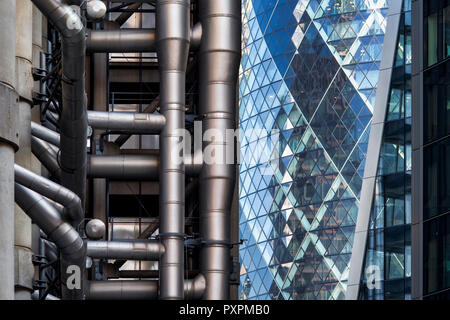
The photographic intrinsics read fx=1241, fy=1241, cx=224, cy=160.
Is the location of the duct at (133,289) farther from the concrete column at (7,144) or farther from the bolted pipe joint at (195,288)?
the concrete column at (7,144)

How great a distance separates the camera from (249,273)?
385ft

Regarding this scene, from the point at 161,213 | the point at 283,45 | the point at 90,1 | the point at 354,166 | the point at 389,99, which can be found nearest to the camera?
the point at 90,1

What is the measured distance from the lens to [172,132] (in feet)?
143

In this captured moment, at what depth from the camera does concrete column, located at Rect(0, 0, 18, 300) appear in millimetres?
18141

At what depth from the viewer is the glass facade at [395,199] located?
3675cm

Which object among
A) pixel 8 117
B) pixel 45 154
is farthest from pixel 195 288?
pixel 8 117

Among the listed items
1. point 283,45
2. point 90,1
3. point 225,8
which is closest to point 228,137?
point 225,8

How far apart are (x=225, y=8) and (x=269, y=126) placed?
70347 mm

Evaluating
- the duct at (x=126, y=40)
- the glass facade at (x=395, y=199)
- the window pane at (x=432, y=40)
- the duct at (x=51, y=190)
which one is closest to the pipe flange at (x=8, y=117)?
the duct at (x=51, y=190)

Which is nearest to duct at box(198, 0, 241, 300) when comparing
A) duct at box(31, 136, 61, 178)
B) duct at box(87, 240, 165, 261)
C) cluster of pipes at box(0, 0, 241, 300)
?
cluster of pipes at box(0, 0, 241, 300)

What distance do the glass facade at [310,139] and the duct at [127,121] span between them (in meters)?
58.1

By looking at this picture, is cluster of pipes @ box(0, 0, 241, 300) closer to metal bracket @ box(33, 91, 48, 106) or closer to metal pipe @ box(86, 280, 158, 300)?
metal pipe @ box(86, 280, 158, 300)

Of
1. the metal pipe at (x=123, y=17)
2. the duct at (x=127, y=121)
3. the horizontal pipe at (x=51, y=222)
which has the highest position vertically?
the metal pipe at (x=123, y=17)

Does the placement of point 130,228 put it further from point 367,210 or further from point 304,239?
point 304,239
